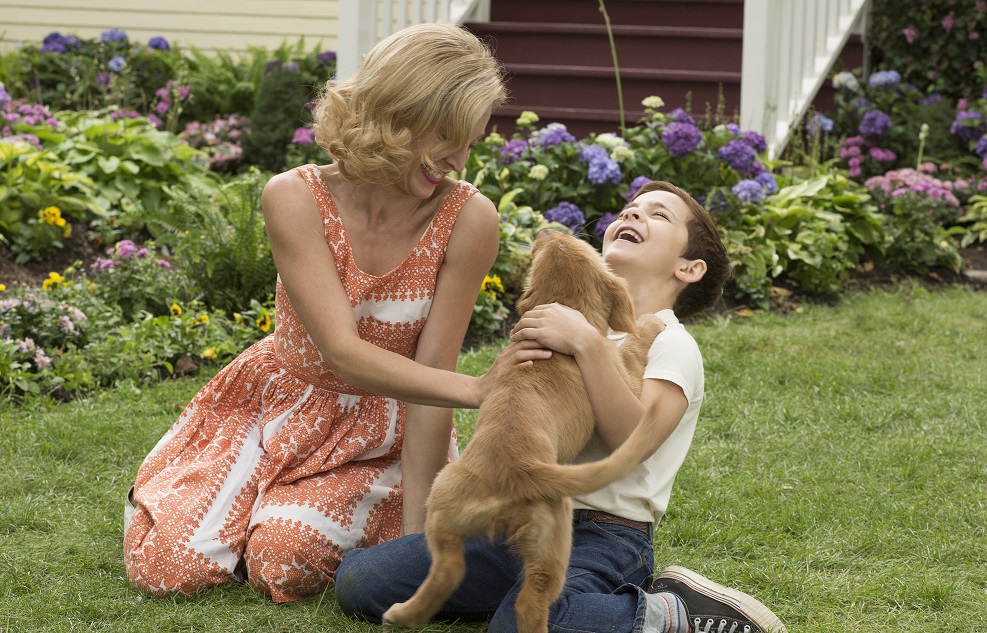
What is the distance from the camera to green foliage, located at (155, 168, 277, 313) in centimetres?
563

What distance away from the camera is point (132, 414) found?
4.50m

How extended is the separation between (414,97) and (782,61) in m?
5.69

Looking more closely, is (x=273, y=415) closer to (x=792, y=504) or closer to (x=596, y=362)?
(x=596, y=362)

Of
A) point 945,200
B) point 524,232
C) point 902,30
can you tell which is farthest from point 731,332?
point 902,30

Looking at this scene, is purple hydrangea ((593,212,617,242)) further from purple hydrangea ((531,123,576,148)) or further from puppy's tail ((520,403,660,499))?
puppy's tail ((520,403,660,499))

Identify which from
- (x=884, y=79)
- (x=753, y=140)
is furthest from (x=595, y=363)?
(x=884, y=79)

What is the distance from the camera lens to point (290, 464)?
128 inches

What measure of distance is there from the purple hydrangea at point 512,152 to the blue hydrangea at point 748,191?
4.42ft

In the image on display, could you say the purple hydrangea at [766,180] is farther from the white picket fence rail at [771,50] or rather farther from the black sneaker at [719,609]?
the black sneaker at [719,609]

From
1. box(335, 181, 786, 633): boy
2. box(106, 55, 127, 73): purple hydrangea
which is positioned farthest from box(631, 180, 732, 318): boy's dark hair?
box(106, 55, 127, 73): purple hydrangea

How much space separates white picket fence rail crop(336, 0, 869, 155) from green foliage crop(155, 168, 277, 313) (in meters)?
1.64

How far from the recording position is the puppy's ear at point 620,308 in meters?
2.59

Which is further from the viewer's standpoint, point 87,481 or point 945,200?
point 945,200

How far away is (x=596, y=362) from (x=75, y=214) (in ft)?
17.3
